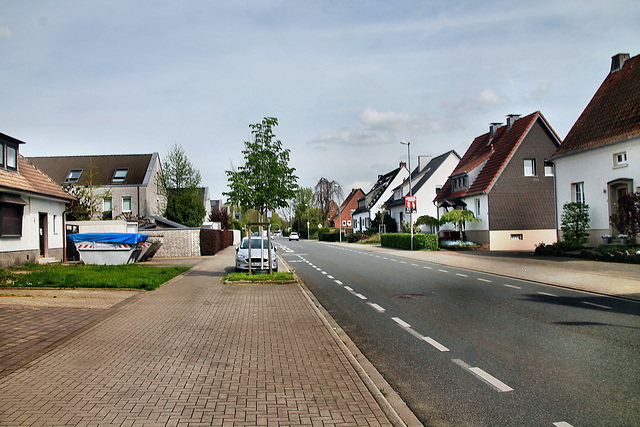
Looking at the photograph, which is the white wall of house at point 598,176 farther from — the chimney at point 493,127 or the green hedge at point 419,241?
the chimney at point 493,127

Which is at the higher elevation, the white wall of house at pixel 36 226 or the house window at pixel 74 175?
the house window at pixel 74 175

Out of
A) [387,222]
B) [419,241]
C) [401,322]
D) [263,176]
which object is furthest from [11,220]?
[387,222]

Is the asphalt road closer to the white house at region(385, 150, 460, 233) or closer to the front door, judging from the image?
the front door

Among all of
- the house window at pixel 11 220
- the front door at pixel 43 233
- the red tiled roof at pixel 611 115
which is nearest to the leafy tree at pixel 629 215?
the red tiled roof at pixel 611 115

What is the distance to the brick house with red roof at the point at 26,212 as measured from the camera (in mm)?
18234

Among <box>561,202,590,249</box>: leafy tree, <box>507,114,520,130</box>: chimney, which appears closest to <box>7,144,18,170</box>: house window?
<box>561,202,590,249</box>: leafy tree

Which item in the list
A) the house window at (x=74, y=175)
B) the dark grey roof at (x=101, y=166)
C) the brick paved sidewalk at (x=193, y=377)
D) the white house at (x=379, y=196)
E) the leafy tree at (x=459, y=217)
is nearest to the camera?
the brick paved sidewalk at (x=193, y=377)

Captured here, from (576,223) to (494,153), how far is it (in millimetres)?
13139

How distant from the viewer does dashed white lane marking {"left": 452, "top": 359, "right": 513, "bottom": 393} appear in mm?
5055

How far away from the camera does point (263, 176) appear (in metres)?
15.5

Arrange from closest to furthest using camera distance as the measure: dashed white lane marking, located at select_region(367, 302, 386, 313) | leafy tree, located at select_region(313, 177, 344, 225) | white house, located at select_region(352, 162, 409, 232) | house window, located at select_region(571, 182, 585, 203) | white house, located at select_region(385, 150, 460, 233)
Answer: dashed white lane marking, located at select_region(367, 302, 386, 313), house window, located at select_region(571, 182, 585, 203), white house, located at select_region(385, 150, 460, 233), white house, located at select_region(352, 162, 409, 232), leafy tree, located at select_region(313, 177, 344, 225)

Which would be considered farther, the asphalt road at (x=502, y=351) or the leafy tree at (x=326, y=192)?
the leafy tree at (x=326, y=192)

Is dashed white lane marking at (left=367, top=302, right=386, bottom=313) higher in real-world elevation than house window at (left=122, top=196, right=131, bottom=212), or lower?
lower

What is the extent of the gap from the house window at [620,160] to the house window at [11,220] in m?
26.3
